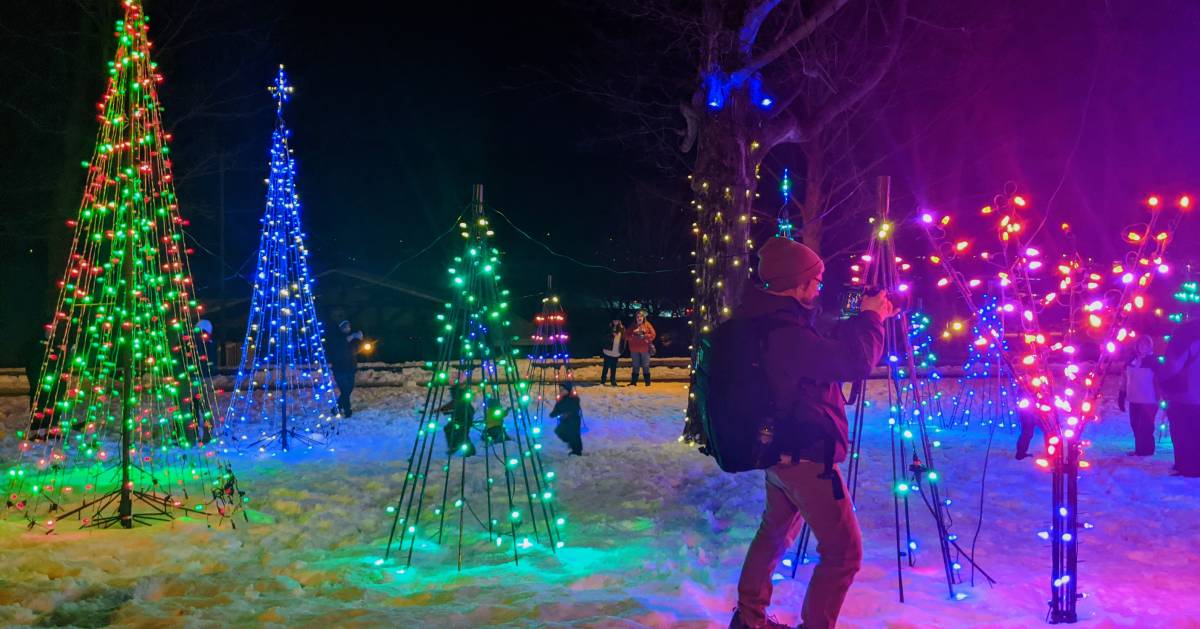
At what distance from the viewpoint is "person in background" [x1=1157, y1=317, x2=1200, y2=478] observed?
8.21 meters

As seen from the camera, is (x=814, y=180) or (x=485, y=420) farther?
(x=814, y=180)

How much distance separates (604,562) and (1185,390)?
6.36 meters

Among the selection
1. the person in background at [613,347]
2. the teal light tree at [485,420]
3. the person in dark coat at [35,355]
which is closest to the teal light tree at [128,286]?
the teal light tree at [485,420]

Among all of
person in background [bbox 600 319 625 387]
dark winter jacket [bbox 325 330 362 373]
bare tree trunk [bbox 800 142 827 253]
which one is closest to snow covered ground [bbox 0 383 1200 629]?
dark winter jacket [bbox 325 330 362 373]

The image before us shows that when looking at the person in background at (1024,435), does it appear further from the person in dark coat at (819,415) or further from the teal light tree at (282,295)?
the teal light tree at (282,295)

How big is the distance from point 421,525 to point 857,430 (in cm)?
341

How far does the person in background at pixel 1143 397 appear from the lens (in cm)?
962

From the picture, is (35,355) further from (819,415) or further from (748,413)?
(819,415)

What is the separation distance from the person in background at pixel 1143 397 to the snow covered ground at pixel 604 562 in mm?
375

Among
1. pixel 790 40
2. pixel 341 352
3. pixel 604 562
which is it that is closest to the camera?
pixel 604 562

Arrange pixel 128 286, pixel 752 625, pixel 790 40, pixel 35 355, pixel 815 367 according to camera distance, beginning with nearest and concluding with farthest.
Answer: pixel 815 367, pixel 752 625, pixel 128 286, pixel 790 40, pixel 35 355

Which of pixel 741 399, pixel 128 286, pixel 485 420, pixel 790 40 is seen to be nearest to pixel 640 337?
pixel 790 40

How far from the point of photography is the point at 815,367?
3482 millimetres

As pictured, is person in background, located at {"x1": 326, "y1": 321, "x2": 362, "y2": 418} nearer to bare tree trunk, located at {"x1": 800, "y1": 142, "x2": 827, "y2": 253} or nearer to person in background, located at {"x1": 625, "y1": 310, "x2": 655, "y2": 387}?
person in background, located at {"x1": 625, "y1": 310, "x2": 655, "y2": 387}
